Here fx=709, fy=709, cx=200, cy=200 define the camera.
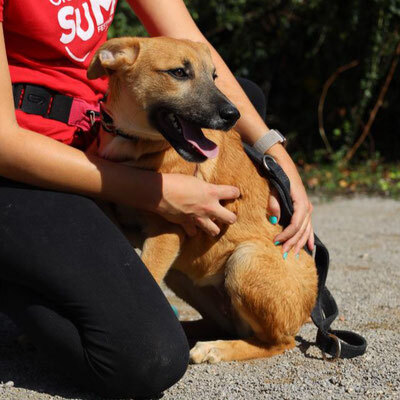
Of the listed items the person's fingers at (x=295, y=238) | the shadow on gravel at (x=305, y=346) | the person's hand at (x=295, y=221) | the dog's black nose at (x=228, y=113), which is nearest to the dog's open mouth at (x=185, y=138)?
the dog's black nose at (x=228, y=113)

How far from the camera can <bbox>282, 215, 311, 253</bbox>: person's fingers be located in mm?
3262

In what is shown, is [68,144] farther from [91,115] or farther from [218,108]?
[218,108]

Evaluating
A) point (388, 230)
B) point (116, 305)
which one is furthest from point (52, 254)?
point (388, 230)

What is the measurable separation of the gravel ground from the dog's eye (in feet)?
4.16

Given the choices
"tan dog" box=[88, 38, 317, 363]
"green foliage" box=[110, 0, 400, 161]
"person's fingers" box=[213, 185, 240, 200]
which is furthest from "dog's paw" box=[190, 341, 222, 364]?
"green foliage" box=[110, 0, 400, 161]

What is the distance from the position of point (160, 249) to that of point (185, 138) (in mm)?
494

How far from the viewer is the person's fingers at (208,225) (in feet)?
10.2

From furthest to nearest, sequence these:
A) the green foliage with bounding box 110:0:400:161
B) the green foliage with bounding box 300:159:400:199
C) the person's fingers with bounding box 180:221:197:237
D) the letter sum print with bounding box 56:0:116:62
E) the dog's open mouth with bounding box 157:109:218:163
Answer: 1. the green foliage with bounding box 110:0:400:161
2. the green foliage with bounding box 300:159:400:199
3. the person's fingers with bounding box 180:221:197:237
4. the letter sum print with bounding box 56:0:116:62
5. the dog's open mouth with bounding box 157:109:218:163

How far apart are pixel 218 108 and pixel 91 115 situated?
0.62m

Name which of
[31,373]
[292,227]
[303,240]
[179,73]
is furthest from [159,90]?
[31,373]

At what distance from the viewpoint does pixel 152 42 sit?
309 centimetres

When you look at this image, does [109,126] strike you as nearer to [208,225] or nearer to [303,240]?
[208,225]

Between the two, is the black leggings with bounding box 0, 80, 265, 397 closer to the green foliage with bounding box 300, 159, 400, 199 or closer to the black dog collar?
the black dog collar

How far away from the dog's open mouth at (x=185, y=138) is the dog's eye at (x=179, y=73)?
17 centimetres
